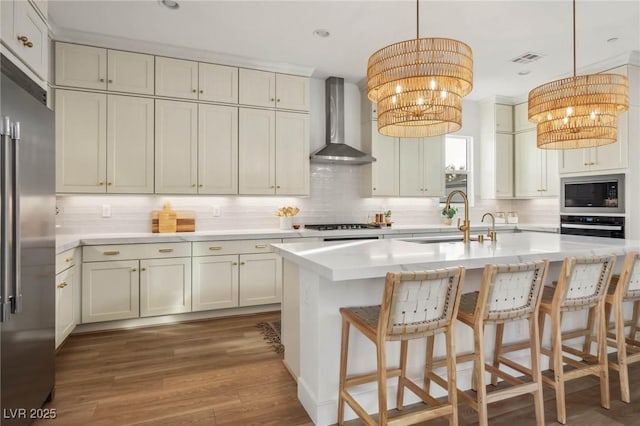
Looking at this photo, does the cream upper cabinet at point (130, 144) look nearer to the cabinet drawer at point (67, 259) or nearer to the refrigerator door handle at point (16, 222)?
the cabinet drawer at point (67, 259)

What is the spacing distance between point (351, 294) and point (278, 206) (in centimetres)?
277

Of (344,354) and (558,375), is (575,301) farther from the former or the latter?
(344,354)

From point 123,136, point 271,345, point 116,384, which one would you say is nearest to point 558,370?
point 271,345

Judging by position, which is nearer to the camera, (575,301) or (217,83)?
(575,301)

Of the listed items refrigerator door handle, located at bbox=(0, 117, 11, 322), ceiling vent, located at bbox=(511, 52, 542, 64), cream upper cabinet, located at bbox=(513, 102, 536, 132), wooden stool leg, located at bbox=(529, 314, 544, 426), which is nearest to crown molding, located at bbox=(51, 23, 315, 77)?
ceiling vent, located at bbox=(511, 52, 542, 64)

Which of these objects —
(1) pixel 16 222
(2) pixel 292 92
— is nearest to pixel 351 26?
(2) pixel 292 92

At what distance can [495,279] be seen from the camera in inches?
72.2

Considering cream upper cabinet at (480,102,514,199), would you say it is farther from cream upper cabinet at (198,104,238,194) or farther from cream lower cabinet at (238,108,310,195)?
cream upper cabinet at (198,104,238,194)

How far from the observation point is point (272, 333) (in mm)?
3459

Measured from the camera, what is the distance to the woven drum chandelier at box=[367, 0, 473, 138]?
79.0 inches

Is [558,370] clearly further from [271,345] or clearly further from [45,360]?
[45,360]

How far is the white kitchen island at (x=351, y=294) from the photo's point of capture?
196 centimetres

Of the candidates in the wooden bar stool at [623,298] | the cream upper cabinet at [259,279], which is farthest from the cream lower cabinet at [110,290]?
the wooden bar stool at [623,298]

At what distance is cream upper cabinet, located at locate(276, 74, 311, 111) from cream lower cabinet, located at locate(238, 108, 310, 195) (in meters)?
0.10
